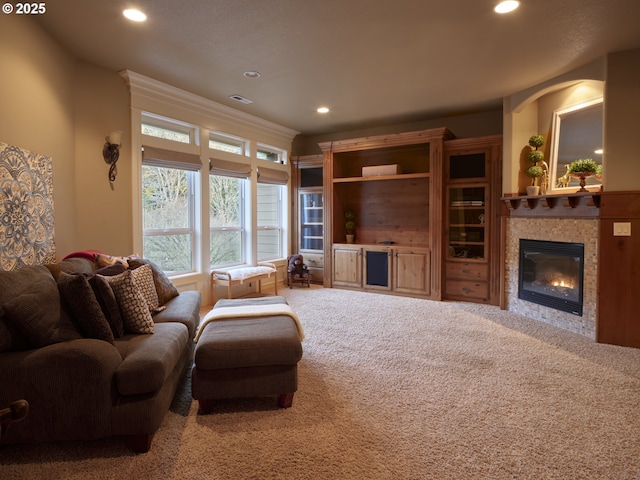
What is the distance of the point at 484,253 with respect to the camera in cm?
509

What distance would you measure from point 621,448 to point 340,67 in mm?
3703

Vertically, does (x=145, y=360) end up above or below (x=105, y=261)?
below

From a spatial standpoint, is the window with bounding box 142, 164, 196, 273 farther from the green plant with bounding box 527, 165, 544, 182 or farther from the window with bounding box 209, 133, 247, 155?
the green plant with bounding box 527, 165, 544, 182

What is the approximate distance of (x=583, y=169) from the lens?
3.70 meters

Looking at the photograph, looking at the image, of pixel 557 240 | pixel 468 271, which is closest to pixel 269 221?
pixel 468 271

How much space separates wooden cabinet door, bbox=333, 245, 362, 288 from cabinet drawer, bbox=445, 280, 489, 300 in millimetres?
1411

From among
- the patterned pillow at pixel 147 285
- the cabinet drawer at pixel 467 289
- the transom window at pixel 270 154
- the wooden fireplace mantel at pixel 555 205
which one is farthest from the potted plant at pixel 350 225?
the patterned pillow at pixel 147 285

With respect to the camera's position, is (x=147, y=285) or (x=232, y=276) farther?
(x=232, y=276)

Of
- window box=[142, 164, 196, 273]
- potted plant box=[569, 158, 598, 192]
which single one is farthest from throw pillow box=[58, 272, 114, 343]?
potted plant box=[569, 158, 598, 192]

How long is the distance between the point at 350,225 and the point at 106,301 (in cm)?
448

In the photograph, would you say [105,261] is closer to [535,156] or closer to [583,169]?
[583,169]

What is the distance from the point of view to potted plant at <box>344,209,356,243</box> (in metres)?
6.26

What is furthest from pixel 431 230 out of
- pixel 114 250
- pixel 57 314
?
pixel 57 314

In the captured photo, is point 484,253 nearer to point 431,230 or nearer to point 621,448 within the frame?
point 431,230
